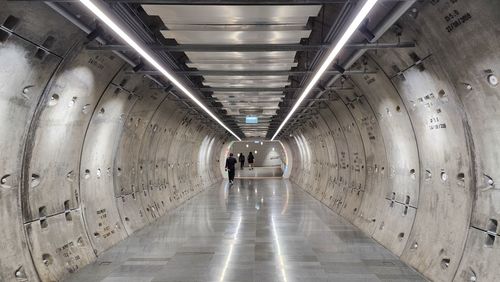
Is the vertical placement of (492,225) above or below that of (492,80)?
below

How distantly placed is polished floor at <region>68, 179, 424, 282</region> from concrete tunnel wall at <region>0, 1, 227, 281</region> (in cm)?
64

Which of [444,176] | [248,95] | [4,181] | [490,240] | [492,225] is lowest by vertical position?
[490,240]

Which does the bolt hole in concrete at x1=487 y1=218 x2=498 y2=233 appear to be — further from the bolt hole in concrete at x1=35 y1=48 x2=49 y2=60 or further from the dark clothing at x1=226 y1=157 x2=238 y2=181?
the dark clothing at x1=226 y1=157 x2=238 y2=181

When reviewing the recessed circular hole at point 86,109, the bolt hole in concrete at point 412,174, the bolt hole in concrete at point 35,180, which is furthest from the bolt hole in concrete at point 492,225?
the recessed circular hole at point 86,109

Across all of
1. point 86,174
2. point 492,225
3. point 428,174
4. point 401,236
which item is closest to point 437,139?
point 428,174

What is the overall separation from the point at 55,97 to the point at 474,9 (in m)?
5.20

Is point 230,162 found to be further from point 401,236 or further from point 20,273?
point 20,273

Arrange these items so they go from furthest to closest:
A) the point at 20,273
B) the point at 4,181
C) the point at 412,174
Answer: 1. the point at 412,174
2. the point at 20,273
3. the point at 4,181

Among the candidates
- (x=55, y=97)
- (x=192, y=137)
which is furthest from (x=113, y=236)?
(x=192, y=137)

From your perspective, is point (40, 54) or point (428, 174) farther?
point (428, 174)

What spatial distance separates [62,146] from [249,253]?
3717mm

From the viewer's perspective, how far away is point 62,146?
21.0 feet

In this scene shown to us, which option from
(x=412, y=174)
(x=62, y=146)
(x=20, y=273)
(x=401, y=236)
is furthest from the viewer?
(x=401, y=236)

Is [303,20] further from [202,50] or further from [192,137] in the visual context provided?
[192,137]
